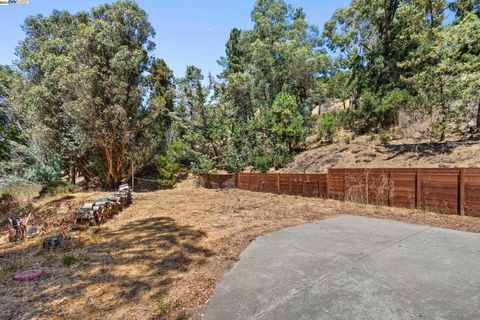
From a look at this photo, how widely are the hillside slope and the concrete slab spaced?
5.56 metres

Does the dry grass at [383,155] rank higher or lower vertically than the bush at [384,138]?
lower

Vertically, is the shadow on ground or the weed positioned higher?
the shadow on ground

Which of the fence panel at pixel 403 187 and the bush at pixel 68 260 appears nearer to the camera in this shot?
the bush at pixel 68 260

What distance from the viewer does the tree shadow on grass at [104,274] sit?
2.70 m

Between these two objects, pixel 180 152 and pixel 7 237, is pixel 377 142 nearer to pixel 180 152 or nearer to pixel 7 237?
pixel 180 152

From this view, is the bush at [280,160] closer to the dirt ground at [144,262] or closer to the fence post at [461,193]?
the dirt ground at [144,262]

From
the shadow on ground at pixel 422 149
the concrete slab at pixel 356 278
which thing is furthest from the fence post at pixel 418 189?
the shadow on ground at pixel 422 149

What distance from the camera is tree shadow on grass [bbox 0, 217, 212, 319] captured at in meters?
2.70

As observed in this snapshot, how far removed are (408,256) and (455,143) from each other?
9.28m

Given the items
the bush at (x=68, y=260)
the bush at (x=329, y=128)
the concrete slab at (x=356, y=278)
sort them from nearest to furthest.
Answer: the concrete slab at (x=356, y=278) < the bush at (x=68, y=260) < the bush at (x=329, y=128)

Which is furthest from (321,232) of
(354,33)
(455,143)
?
(354,33)

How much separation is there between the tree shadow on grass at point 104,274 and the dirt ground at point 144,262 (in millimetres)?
12

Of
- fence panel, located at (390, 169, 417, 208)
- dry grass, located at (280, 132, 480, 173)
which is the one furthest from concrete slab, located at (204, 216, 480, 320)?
dry grass, located at (280, 132, 480, 173)

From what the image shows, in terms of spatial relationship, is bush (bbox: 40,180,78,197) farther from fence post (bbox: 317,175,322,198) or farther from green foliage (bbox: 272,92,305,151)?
green foliage (bbox: 272,92,305,151)
